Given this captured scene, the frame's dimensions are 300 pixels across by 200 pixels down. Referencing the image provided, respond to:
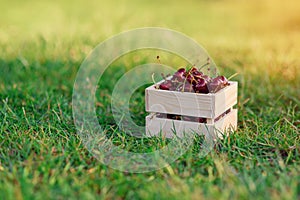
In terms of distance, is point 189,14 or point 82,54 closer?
point 82,54

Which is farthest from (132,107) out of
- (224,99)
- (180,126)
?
(224,99)

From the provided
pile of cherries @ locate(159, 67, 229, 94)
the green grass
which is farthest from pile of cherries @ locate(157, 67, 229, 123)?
Result: the green grass

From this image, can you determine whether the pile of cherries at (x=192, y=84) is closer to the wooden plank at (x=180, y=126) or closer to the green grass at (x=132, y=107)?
the wooden plank at (x=180, y=126)

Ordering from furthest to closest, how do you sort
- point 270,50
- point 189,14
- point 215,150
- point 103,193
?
point 189,14, point 270,50, point 215,150, point 103,193

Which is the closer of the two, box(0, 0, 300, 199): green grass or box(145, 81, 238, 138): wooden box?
box(0, 0, 300, 199): green grass

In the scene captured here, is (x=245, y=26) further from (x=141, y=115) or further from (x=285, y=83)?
(x=141, y=115)

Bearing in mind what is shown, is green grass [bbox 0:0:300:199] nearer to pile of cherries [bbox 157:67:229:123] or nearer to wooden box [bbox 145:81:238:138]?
wooden box [bbox 145:81:238:138]

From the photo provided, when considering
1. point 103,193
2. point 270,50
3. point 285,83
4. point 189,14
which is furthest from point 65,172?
point 189,14

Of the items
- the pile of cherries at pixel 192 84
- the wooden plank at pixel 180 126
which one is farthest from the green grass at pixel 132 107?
the pile of cherries at pixel 192 84
